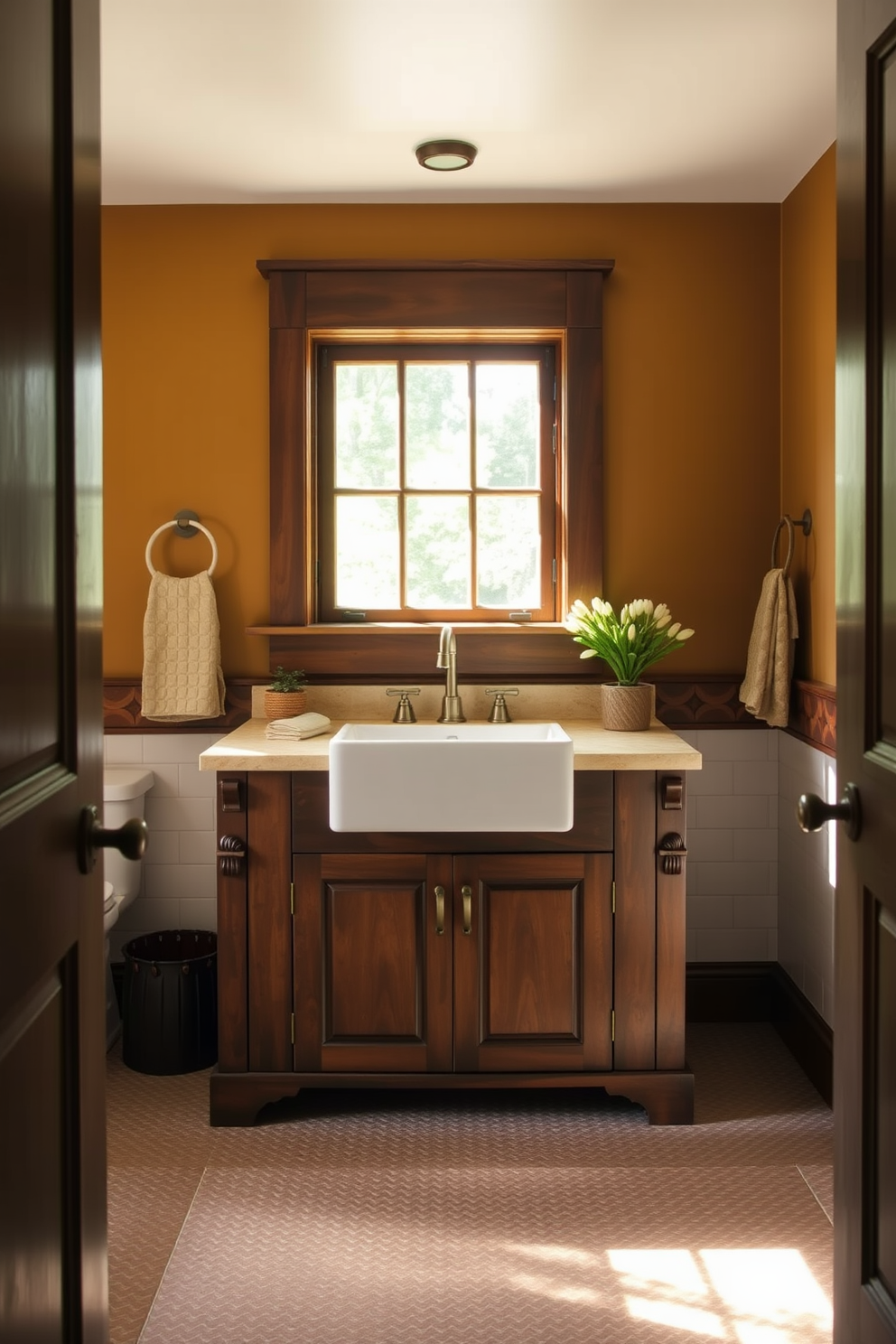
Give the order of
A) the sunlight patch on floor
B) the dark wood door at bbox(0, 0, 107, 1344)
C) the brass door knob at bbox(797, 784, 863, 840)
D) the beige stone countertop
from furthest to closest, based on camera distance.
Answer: the beige stone countertop, the sunlight patch on floor, the brass door knob at bbox(797, 784, 863, 840), the dark wood door at bbox(0, 0, 107, 1344)

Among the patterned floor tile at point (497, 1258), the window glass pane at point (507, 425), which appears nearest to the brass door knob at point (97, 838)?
the patterned floor tile at point (497, 1258)

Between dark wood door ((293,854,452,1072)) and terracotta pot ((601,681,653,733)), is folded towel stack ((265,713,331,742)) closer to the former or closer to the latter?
dark wood door ((293,854,452,1072))

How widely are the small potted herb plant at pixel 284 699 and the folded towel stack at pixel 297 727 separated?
116mm

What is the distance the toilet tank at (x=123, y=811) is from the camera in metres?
3.34

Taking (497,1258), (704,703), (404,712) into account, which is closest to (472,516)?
(404,712)

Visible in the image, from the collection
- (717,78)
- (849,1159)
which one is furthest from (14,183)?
(717,78)

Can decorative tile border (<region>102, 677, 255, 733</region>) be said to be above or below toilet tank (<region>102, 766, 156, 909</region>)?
above

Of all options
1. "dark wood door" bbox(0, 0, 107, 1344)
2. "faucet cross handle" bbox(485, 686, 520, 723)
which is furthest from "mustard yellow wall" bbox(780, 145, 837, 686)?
"dark wood door" bbox(0, 0, 107, 1344)

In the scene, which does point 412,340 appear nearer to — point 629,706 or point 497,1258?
point 629,706

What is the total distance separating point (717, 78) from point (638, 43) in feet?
0.90

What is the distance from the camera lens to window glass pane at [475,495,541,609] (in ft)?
12.0

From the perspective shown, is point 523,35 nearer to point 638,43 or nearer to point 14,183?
point 638,43

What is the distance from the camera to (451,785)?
9.34ft

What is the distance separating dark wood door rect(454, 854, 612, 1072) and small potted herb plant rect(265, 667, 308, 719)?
0.73 metres
